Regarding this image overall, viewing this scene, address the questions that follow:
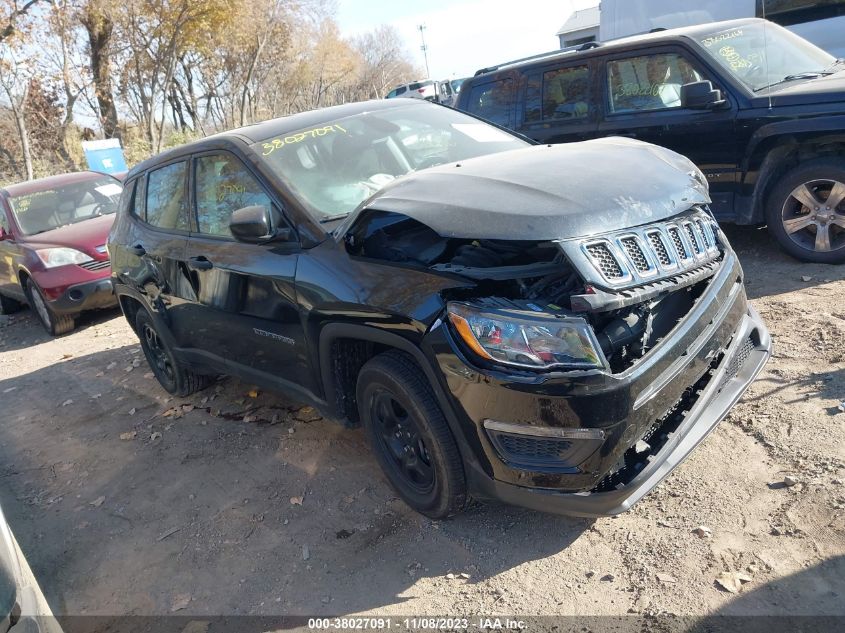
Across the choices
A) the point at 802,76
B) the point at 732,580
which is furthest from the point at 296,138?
the point at 802,76

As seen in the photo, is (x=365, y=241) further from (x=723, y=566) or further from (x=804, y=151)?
(x=804, y=151)

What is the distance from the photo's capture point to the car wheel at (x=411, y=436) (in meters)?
2.73

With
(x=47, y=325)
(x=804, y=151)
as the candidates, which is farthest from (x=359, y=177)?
(x=47, y=325)

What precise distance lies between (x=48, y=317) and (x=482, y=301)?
23.5ft

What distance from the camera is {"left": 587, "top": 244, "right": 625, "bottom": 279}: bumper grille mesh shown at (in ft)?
8.13

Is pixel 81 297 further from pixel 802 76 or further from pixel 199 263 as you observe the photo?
pixel 802 76

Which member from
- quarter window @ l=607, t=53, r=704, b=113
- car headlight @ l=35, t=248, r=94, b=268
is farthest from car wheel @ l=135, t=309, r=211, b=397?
quarter window @ l=607, t=53, r=704, b=113

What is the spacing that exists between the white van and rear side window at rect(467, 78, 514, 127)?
3297 millimetres

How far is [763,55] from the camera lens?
571cm

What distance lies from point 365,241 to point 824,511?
7.32 ft

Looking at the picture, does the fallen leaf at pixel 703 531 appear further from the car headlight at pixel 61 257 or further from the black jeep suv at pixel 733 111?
the car headlight at pixel 61 257

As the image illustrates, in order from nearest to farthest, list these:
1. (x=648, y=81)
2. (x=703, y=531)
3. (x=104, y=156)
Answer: (x=703, y=531) → (x=648, y=81) → (x=104, y=156)

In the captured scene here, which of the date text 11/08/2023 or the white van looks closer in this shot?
the date text 11/08/2023

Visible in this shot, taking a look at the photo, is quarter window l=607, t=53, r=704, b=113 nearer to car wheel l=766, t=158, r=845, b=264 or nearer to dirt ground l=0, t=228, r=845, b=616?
car wheel l=766, t=158, r=845, b=264
